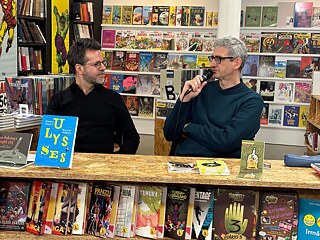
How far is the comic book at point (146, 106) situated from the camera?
308 inches

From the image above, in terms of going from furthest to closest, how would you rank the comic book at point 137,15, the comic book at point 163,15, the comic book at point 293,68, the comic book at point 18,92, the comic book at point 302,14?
the comic book at point 137,15
the comic book at point 163,15
the comic book at point 293,68
the comic book at point 302,14
the comic book at point 18,92

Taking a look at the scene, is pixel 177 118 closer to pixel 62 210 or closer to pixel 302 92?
pixel 62 210

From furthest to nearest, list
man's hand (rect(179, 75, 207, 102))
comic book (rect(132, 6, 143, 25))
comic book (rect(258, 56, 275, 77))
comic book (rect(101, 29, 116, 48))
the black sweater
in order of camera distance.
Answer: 1. comic book (rect(101, 29, 116, 48))
2. comic book (rect(132, 6, 143, 25))
3. comic book (rect(258, 56, 275, 77))
4. the black sweater
5. man's hand (rect(179, 75, 207, 102))

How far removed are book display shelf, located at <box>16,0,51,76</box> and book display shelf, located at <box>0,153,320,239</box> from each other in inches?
140

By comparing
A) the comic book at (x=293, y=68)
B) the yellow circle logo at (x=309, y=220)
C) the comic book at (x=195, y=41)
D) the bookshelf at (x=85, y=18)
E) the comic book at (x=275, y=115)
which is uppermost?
the bookshelf at (x=85, y=18)

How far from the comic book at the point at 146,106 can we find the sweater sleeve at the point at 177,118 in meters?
4.97

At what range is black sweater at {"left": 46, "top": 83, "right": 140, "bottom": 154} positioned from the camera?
10.2ft

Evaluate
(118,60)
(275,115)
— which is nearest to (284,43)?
(275,115)

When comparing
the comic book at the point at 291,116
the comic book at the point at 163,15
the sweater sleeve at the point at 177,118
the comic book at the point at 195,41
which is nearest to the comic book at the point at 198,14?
the comic book at the point at 195,41

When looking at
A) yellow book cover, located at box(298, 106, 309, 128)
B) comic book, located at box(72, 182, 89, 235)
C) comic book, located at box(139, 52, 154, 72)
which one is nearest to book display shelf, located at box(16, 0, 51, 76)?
comic book, located at box(139, 52, 154, 72)

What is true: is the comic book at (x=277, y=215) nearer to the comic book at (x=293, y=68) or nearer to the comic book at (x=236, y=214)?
the comic book at (x=236, y=214)

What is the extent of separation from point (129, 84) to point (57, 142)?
596cm

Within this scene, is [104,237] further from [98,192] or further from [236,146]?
[236,146]

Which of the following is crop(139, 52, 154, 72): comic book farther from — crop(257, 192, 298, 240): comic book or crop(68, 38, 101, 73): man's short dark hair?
crop(257, 192, 298, 240): comic book
